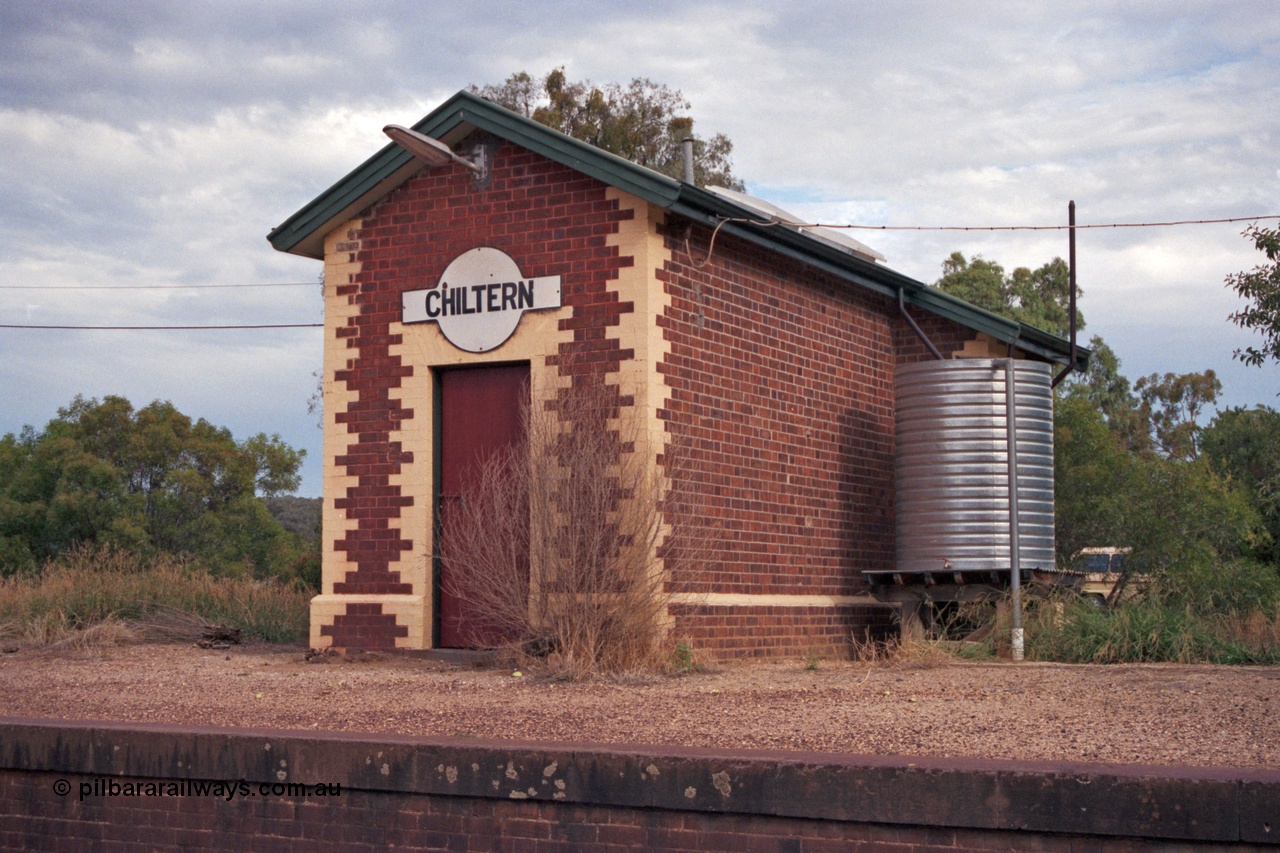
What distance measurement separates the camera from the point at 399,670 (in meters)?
12.5

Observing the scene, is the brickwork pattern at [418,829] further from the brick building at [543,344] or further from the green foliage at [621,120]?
the green foliage at [621,120]

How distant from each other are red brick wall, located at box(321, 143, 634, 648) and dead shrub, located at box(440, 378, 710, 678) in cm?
88

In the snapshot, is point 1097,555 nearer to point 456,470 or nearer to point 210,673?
point 456,470

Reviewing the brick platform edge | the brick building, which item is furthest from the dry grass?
the brick platform edge

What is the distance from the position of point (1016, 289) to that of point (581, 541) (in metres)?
32.8

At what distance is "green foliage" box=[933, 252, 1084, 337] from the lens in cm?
4053

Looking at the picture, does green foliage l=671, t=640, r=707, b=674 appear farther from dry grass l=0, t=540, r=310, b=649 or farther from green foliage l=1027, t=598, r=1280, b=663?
dry grass l=0, t=540, r=310, b=649

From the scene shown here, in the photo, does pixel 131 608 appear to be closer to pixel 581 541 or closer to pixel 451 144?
pixel 451 144

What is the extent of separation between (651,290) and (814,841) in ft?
23.8

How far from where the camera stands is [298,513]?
60.5m

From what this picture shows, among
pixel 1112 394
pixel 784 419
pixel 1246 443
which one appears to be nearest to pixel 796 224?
pixel 784 419

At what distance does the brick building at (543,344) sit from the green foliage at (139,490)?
16758 mm

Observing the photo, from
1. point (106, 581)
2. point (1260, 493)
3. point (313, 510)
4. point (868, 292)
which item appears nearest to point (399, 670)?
point (106, 581)

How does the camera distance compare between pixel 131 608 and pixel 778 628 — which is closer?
pixel 778 628
